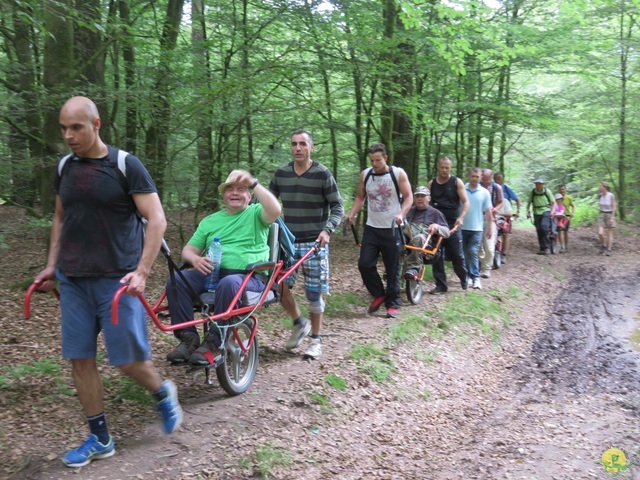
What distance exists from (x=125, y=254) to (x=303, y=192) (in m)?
2.64

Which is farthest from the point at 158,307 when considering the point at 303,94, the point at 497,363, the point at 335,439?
the point at 303,94

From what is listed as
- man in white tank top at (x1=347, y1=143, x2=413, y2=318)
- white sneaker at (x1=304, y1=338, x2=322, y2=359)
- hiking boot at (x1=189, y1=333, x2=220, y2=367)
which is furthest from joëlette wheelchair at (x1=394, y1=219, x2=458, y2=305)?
hiking boot at (x1=189, y1=333, x2=220, y2=367)

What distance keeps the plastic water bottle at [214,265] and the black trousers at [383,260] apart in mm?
3294

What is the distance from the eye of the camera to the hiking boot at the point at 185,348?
3.99m

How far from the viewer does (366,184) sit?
25.0 ft

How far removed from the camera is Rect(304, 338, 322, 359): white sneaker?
568 cm

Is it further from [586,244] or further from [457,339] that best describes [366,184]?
[586,244]

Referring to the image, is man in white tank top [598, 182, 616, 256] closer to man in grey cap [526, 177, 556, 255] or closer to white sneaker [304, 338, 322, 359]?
man in grey cap [526, 177, 556, 255]

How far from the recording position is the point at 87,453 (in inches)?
134

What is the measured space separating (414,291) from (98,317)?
6033 millimetres

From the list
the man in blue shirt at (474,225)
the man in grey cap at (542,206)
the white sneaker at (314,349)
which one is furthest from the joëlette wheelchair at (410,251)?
the man in grey cap at (542,206)

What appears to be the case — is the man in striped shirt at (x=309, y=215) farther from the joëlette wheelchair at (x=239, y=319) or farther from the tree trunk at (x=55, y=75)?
the tree trunk at (x=55, y=75)

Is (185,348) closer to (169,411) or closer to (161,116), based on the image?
(169,411)

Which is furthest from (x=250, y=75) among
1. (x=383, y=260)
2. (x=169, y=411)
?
(x=169, y=411)
